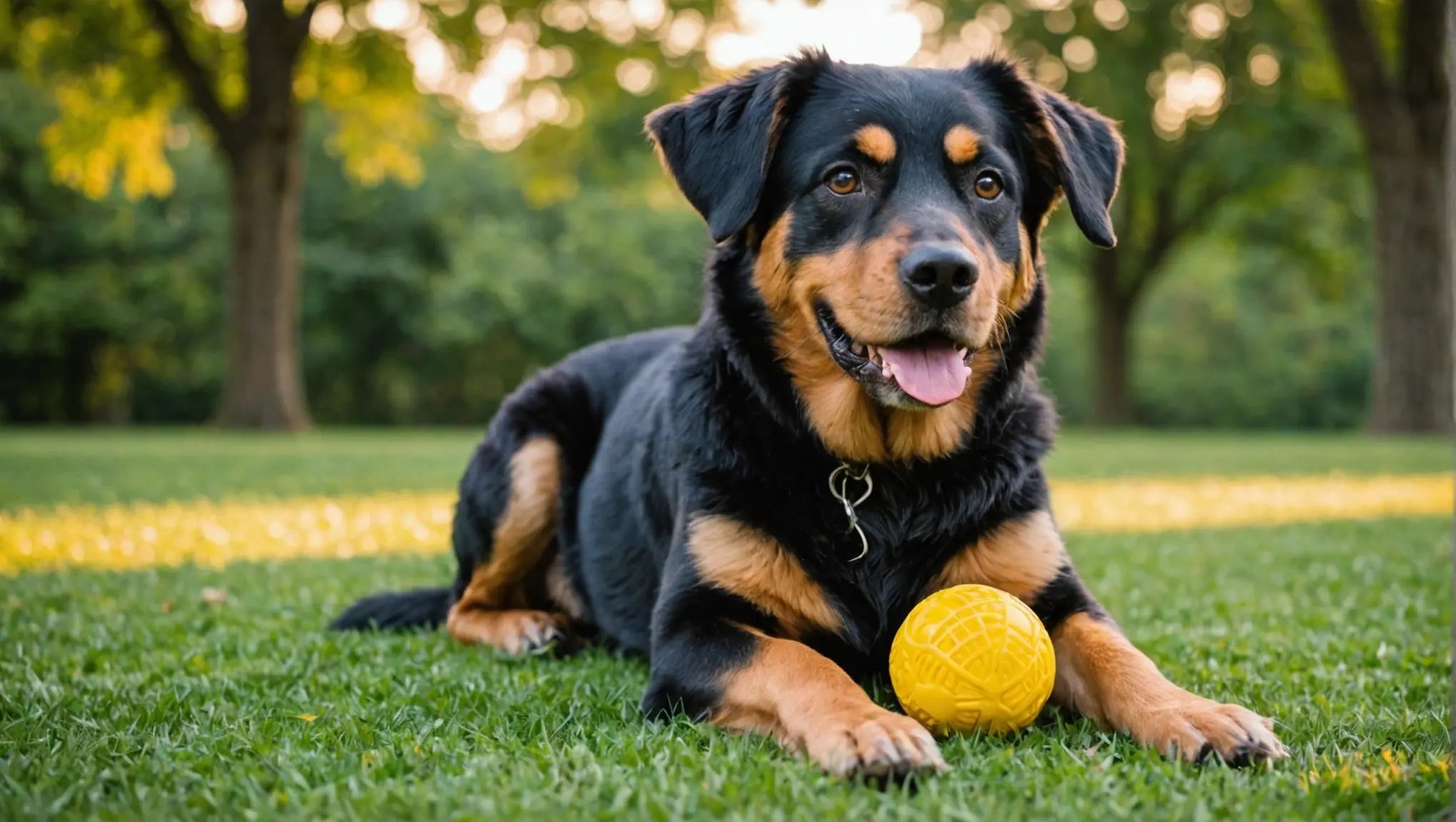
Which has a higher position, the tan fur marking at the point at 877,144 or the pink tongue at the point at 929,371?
the tan fur marking at the point at 877,144

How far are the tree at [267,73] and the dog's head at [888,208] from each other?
64.5 feet

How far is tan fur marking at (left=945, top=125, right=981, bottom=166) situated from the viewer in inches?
146

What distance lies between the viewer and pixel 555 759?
2.81 metres

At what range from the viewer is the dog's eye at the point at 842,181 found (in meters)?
3.68

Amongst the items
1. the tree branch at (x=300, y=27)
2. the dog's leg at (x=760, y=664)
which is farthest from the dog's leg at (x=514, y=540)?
the tree branch at (x=300, y=27)

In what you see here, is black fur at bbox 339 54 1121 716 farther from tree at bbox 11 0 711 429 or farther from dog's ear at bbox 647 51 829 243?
tree at bbox 11 0 711 429

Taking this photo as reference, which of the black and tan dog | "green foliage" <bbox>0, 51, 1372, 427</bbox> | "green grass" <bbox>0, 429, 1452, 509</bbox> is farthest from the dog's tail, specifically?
"green foliage" <bbox>0, 51, 1372, 427</bbox>

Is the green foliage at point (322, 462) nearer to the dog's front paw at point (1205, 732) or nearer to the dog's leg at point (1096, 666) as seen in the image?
the dog's leg at point (1096, 666)

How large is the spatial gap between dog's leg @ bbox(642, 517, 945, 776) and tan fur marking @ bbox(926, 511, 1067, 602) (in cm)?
40

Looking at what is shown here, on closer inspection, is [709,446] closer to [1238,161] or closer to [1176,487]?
[1176,487]

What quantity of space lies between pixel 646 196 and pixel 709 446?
3959 cm

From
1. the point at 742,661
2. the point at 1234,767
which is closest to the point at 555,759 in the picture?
the point at 742,661

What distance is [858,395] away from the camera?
365 cm

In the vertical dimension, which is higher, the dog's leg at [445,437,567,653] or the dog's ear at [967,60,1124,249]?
the dog's ear at [967,60,1124,249]
